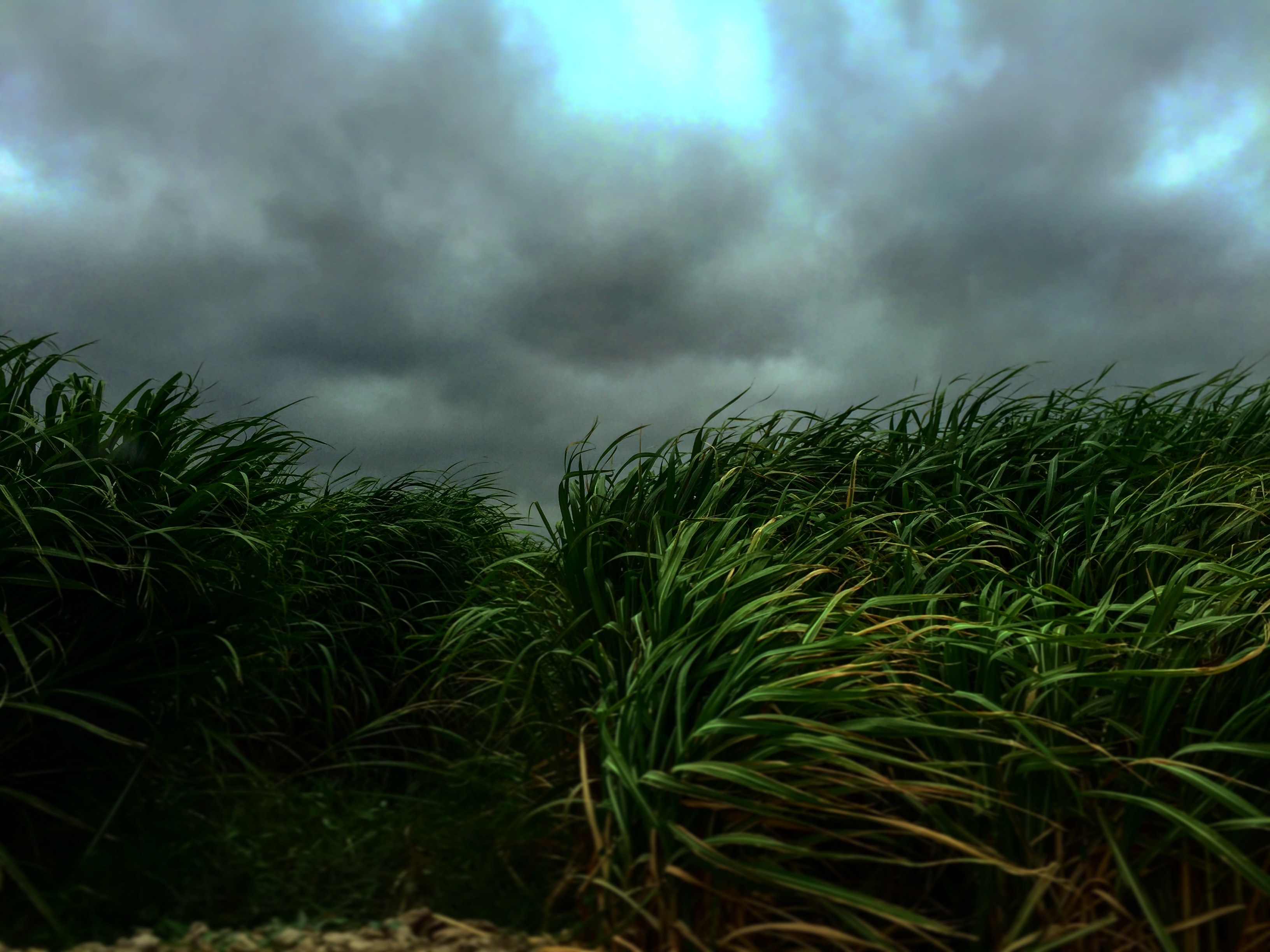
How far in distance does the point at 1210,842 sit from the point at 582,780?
1388 mm

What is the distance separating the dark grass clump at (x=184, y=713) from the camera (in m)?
2.44

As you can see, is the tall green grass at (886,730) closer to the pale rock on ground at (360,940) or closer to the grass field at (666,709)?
the grass field at (666,709)

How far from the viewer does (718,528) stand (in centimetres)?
346

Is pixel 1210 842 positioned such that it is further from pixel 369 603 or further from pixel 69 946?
pixel 369 603

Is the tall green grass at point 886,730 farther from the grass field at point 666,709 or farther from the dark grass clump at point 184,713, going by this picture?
the dark grass clump at point 184,713

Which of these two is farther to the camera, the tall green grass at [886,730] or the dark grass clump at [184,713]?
the dark grass clump at [184,713]

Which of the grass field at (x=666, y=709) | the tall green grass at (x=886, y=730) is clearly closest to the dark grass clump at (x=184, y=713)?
the grass field at (x=666, y=709)

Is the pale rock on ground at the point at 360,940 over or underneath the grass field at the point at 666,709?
underneath

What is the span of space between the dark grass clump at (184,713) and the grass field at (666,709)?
→ 2cm

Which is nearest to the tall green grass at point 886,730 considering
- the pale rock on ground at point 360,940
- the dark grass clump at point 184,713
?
the pale rock on ground at point 360,940

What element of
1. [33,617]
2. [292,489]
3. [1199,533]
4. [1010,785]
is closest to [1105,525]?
[1199,533]

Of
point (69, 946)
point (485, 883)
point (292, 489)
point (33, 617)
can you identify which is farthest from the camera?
point (292, 489)

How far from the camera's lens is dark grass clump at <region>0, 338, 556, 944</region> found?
2439 mm

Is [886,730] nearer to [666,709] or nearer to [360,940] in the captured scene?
[666,709]
